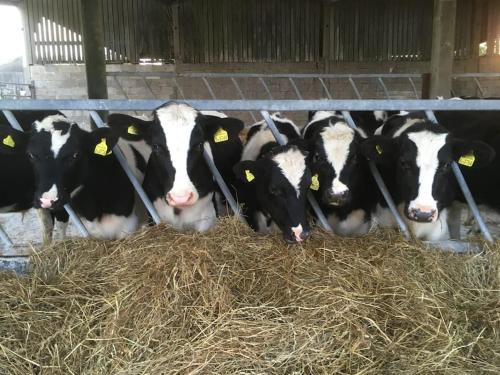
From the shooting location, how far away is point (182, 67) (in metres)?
13.8

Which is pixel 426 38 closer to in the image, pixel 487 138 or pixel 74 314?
pixel 487 138

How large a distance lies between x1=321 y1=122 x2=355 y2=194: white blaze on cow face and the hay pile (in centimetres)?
45

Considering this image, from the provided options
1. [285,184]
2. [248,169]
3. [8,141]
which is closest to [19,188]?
[8,141]

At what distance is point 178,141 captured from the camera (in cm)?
330

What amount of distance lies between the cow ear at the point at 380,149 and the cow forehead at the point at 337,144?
0.16m

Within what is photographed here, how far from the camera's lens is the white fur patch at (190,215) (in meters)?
3.86

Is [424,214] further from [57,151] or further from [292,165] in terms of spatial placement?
[57,151]

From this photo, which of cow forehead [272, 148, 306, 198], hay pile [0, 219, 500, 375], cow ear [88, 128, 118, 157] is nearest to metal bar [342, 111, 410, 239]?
hay pile [0, 219, 500, 375]

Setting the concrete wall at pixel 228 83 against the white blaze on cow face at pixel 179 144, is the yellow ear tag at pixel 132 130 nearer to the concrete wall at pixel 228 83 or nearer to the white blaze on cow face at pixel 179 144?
the white blaze on cow face at pixel 179 144

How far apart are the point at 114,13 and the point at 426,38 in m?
9.76

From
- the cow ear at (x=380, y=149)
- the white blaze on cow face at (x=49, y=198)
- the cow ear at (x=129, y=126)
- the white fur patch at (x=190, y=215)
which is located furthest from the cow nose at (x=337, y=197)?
the white blaze on cow face at (x=49, y=198)

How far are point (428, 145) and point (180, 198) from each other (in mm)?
1845

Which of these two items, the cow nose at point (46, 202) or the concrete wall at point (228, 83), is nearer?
the cow nose at point (46, 202)

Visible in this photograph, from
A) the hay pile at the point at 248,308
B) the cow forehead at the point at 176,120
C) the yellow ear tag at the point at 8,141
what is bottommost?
the hay pile at the point at 248,308
